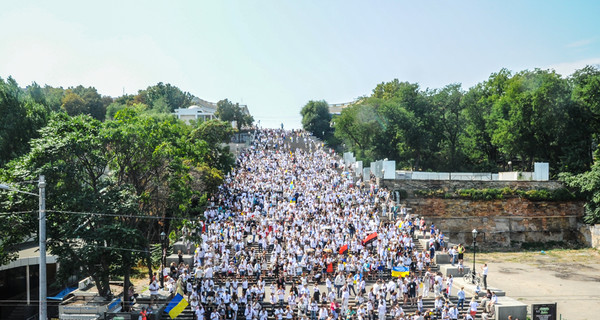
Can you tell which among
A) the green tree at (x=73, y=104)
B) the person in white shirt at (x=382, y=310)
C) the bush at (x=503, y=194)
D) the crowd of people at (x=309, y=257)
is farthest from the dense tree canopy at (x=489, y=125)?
the green tree at (x=73, y=104)

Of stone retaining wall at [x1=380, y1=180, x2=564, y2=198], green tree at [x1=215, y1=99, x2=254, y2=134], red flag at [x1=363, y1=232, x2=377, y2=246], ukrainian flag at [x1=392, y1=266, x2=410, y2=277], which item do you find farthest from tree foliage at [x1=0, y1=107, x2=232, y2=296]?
green tree at [x1=215, y1=99, x2=254, y2=134]

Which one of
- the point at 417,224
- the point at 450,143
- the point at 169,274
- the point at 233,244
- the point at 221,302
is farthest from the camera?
the point at 450,143

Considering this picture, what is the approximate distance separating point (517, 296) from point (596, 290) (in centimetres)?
587

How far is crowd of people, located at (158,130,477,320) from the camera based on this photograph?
20359 mm

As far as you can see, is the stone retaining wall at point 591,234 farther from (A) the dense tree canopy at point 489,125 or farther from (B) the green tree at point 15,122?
(B) the green tree at point 15,122

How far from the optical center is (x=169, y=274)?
72.9 ft

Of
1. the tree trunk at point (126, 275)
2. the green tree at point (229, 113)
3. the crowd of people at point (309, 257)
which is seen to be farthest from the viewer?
the green tree at point (229, 113)

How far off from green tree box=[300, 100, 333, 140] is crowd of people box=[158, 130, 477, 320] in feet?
143

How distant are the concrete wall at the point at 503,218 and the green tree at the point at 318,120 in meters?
41.6

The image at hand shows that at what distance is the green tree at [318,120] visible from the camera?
8106cm

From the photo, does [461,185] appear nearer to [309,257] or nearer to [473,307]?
[309,257]

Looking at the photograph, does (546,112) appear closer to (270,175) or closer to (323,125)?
(270,175)

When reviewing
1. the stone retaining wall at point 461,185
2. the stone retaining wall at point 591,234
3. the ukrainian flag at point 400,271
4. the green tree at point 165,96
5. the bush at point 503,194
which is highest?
the green tree at point 165,96

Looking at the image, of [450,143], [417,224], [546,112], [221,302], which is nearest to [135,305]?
[221,302]
